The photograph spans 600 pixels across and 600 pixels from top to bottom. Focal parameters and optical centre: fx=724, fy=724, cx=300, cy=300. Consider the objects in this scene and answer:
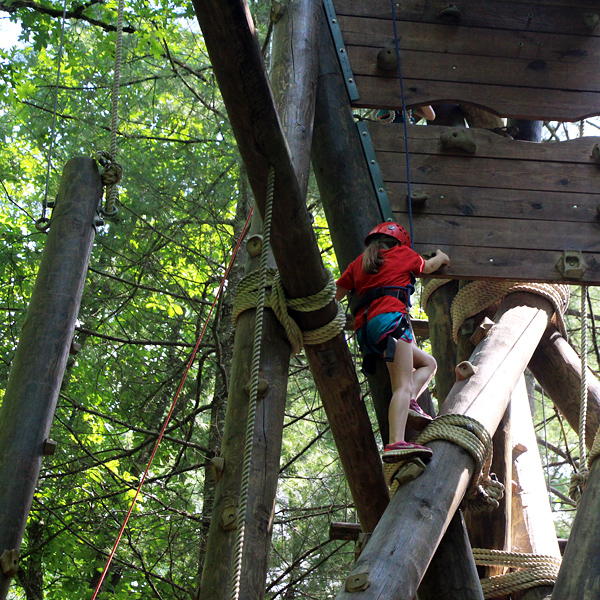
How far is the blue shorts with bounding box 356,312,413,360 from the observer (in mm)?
3150

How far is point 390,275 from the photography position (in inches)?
130

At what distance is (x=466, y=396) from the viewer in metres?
3.19

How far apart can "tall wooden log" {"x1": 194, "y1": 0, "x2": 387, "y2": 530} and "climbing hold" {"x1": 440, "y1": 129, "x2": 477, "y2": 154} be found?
1.38 m

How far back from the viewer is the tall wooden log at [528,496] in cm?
389

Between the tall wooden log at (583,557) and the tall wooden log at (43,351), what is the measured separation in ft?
5.91

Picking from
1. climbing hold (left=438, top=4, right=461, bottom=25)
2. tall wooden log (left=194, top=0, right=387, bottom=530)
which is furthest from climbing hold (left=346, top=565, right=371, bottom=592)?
climbing hold (left=438, top=4, right=461, bottom=25)

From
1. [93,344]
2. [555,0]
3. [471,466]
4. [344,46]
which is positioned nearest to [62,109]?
[93,344]

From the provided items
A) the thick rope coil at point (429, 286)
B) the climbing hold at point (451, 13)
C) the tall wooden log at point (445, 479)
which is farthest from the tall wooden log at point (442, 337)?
the climbing hold at point (451, 13)

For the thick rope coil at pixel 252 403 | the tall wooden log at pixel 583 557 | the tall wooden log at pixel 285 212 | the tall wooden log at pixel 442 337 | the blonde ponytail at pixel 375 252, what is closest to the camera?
the thick rope coil at pixel 252 403

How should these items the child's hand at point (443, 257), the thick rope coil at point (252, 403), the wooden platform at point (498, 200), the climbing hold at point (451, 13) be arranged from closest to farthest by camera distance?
the thick rope coil at point (252, 403)
the child's hand at point (443, 257)
the wooden platform at point (498, 200)
the climbing hold at point (451, 13)

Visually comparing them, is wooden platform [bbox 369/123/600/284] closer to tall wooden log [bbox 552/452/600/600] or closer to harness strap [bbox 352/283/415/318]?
harness strap [bbox 352/283/415/318]

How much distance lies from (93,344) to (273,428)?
17.6 ft

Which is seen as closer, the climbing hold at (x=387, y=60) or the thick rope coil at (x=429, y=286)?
the climbing hold at (x=387, y=60)

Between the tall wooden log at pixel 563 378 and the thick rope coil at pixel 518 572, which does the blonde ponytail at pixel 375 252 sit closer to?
the tall wooden log at pixel 563 378
